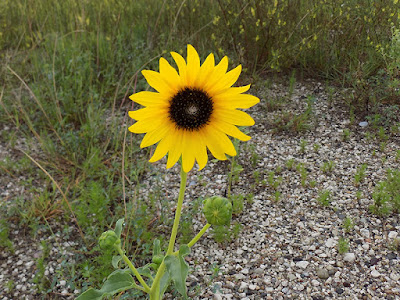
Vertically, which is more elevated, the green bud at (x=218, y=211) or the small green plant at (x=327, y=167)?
the green bud at (x=218, y=211)

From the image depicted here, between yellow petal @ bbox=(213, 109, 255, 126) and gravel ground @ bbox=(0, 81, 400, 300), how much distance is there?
1.12 m

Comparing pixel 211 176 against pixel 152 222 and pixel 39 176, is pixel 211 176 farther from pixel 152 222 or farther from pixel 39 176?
pixel 39 176

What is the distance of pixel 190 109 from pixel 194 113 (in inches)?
0.8

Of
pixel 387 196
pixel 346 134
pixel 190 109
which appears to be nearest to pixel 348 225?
pixel 387 196

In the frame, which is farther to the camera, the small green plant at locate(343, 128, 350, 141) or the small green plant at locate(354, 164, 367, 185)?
the small green plant at locate(343, 128, 350, 141)

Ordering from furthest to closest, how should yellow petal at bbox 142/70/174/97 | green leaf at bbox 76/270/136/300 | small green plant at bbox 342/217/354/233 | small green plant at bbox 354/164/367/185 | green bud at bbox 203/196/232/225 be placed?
small green plant at bbox 354/164/367/185, small green plant at bbox 342/217/354/233, green leaf at bbox 76/270/136/300, green bud at bbox 203/196/232/225, yellow petal at bbox 142/70/174/97

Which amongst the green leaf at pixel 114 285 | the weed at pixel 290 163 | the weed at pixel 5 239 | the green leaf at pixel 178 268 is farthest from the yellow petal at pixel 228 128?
the weed at pixel 5 239

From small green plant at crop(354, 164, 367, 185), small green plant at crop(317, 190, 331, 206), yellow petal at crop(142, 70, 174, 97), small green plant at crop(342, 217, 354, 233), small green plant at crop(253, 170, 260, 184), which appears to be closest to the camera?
yellow petal at crop(142, 70, 174, 97)

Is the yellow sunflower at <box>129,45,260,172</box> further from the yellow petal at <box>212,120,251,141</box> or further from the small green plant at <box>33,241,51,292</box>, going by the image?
the small green plant at <box>33,241,51,292</box>

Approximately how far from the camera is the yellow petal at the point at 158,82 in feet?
4.29

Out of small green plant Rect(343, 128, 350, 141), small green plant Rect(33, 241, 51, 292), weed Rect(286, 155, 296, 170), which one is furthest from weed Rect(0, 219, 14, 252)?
small green plant Rect(343, 128, 350, 141)

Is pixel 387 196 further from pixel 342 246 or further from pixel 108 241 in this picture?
pixel 108 241

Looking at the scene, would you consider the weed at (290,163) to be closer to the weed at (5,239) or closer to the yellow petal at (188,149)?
the yellow petal at (188,149)

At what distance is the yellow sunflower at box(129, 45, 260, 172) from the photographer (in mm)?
1354
